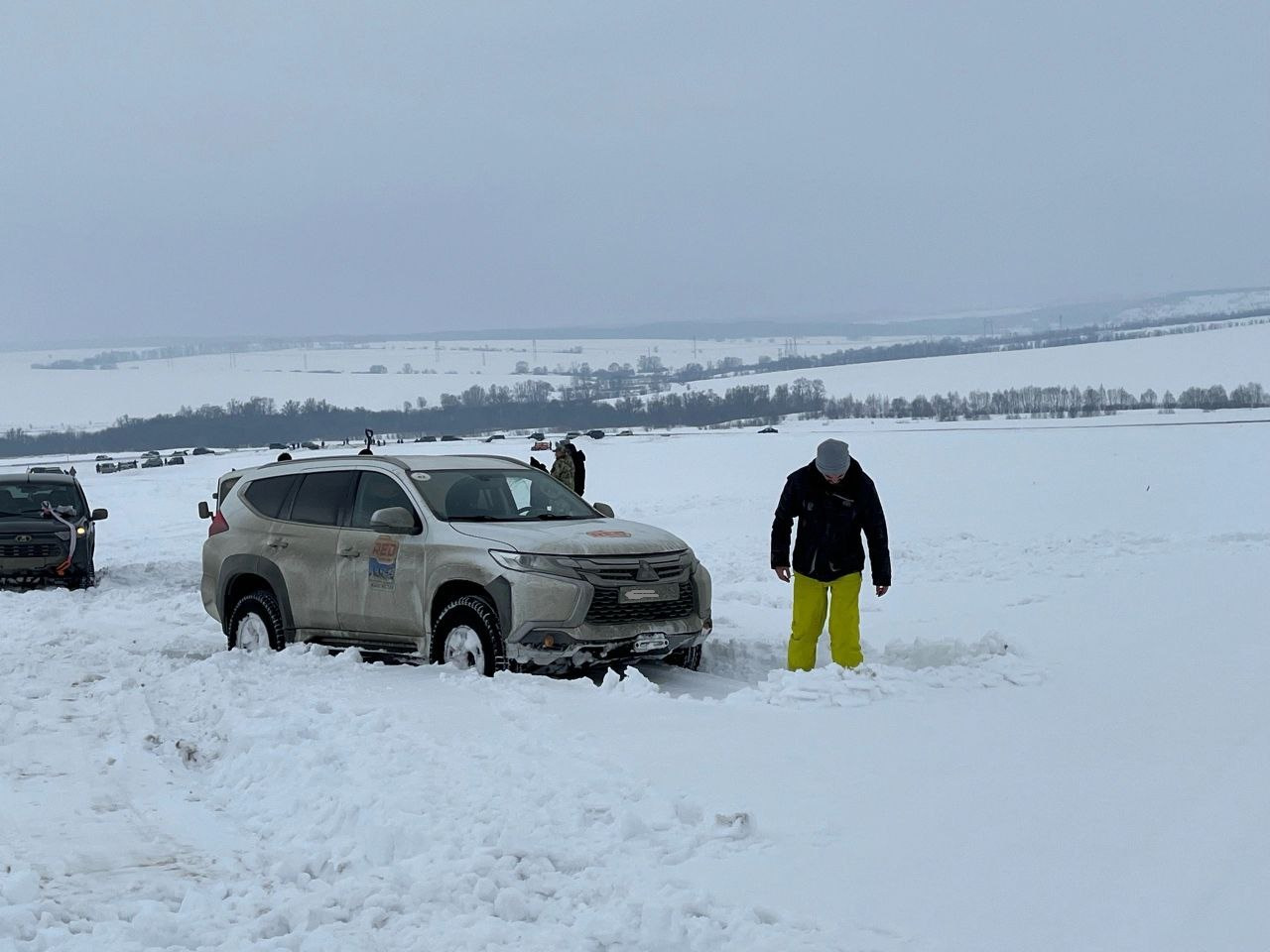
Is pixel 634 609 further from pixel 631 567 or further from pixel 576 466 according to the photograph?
pixel 576 466

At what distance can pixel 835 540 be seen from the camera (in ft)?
29.8

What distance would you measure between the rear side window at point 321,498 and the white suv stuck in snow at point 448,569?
12 mm

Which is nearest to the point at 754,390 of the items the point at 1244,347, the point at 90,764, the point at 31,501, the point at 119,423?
the point at 1244,347

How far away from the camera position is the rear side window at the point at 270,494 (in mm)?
11031

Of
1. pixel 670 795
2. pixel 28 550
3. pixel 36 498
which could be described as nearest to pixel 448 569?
pixel 670 795

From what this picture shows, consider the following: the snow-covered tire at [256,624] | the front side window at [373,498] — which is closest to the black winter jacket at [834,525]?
the front side window at [373,498]

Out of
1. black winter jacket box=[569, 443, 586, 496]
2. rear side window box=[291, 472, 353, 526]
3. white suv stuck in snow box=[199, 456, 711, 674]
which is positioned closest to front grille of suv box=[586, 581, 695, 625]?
white suv stuck in snow box=[199, 456, 711, 674]

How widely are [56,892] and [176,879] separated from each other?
431 mm

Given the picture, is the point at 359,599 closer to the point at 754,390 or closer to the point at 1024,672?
the point at 1024,672

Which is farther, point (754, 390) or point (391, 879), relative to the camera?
point (754, 390)

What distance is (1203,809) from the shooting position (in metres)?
5.49

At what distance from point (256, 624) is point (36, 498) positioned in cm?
894

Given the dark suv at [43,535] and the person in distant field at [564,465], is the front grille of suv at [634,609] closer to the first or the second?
the person in distant field at [564,465]

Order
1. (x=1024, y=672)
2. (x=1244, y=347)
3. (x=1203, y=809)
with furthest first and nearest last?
(x=1244, y=347) → (x=1024, y=672) → (x=1203, y=809)
